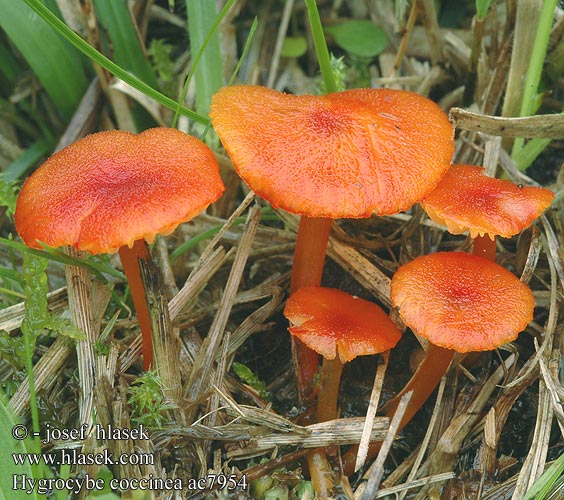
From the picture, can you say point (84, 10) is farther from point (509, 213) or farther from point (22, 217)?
point (509, 213)

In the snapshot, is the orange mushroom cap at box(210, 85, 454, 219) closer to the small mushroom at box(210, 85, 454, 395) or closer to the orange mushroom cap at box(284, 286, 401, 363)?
the small mushroom at box(210, 85, 454, 395)

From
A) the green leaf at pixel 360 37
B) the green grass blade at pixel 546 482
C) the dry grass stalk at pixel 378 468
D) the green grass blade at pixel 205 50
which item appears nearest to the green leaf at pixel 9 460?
the dry grass stalk at pixel 378 468

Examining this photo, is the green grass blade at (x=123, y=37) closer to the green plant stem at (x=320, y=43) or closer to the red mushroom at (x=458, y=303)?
the green plant stem at (x=320, y=43)

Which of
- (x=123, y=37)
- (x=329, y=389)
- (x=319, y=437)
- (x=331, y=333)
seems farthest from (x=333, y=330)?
(x=123, y=37)

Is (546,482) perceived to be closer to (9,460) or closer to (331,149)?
(331,149)

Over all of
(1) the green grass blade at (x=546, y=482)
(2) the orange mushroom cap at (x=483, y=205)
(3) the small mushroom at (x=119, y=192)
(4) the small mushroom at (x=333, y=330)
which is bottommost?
(1) the green grass blade at (x=546, y=482)

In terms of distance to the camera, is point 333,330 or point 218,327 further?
point 218,327
